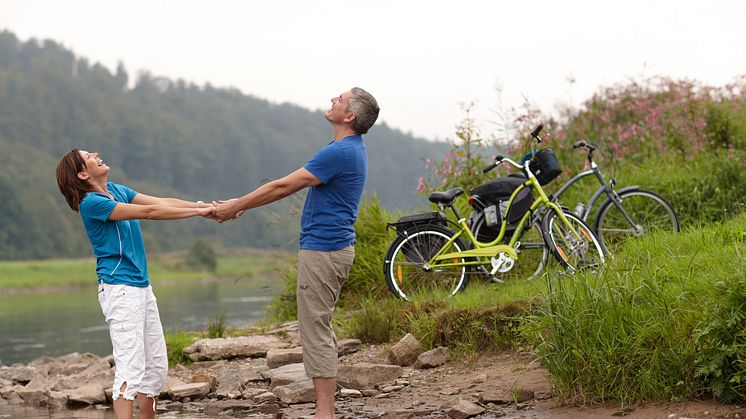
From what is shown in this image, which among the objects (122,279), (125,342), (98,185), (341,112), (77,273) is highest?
(341,112)

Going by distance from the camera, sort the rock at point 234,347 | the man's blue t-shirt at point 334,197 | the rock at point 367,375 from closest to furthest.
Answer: the man's blue t-shirt at point 334,197 < the rock at point 367,375 < the rock at point 234,347

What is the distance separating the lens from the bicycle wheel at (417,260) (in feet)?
29.6

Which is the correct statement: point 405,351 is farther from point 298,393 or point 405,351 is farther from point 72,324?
point 72,324

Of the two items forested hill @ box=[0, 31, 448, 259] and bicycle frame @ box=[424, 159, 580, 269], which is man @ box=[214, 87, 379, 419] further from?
forested hill @ box=[0, 31, 448, 259]

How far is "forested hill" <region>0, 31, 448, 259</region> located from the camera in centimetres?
8338

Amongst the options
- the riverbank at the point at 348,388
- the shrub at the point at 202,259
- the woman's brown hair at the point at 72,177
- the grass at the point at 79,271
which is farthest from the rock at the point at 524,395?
the shrub at the point at 202,259

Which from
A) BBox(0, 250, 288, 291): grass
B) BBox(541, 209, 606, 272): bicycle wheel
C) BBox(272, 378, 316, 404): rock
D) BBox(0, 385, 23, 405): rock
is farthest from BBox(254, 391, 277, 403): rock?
BBox(0, 250, 288, 291): grass

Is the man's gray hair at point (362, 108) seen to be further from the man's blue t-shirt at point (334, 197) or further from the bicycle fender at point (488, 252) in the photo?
the bicycle fender at point (488, 252)

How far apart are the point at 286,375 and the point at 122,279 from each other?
2483mm

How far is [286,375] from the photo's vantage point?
25.0 feet

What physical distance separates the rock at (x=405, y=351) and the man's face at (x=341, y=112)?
2565 mm

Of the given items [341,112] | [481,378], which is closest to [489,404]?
[481,378]

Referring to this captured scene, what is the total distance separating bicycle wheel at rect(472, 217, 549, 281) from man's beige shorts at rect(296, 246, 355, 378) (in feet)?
10.7

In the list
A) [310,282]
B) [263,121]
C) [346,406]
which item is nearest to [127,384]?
[310,282]
